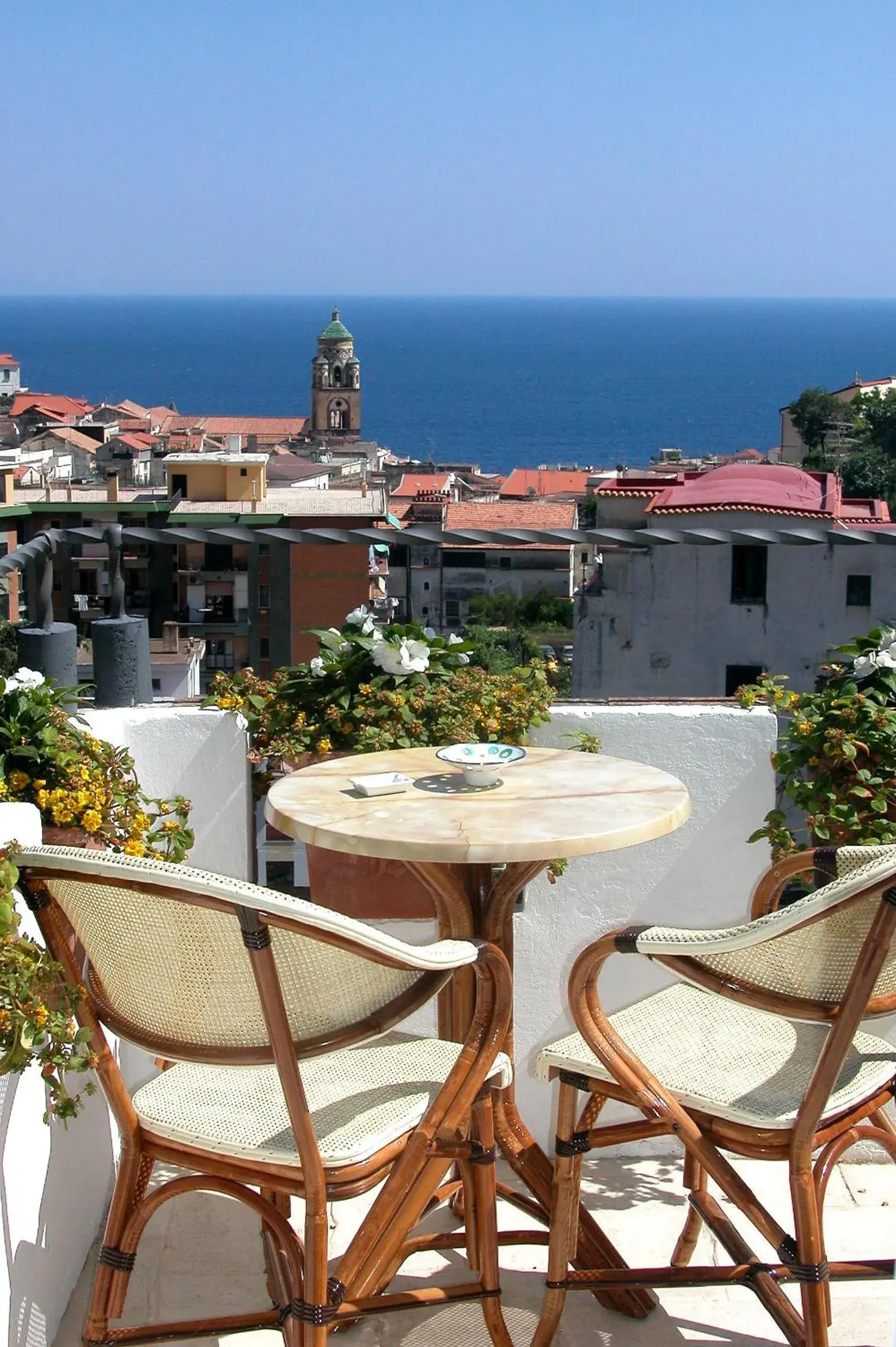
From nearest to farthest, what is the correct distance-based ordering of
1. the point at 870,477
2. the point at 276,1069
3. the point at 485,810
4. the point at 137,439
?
the point at 276,1069 < the point at 485,810 < the point at 870,477 < the point at 137,439

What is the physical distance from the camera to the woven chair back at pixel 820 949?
1.52 metres

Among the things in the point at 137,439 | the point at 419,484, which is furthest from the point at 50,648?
the point at 137,439

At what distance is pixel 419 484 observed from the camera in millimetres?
58969

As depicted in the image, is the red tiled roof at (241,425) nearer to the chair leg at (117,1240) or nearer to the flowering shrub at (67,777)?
the flowering shrub at (67,777)

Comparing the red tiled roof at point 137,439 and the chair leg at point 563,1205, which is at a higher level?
the chair leg at point 563,1205

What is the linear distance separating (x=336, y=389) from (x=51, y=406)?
2094 cm

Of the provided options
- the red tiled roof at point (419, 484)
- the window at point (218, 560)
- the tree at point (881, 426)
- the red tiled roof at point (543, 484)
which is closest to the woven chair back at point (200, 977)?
the window at point (218, 560)

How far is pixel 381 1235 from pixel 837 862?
2.29 feet

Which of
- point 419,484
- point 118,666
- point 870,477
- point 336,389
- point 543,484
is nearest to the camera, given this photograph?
point 118,666

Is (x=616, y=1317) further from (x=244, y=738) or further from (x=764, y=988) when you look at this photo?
(x=244, y=738)

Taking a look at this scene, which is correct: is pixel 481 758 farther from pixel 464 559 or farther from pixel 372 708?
pixel 464 559

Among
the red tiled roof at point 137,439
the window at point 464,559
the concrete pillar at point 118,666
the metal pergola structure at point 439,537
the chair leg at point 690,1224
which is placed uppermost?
the metal pergola structure at point 439,537

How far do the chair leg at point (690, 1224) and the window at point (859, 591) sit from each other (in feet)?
54.6

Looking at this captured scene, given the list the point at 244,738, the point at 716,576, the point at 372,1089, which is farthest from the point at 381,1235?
the point at 716,576
